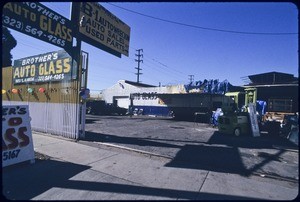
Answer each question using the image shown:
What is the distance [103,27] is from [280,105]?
17303mm

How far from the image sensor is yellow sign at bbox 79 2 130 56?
1195 centimetres

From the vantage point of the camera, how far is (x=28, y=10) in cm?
922

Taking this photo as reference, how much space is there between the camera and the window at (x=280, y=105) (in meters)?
19.7

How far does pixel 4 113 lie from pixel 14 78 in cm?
1127

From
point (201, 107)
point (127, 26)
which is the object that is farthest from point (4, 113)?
point (201, 107)

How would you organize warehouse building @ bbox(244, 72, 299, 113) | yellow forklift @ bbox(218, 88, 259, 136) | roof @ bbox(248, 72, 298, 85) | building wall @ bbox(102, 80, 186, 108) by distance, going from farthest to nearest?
1. building wall @ bbox(102, 80, 186, 108)
2. roof @ bbox(248, 72, 298, 85)
3. warehouse building @ bbox(244, 72, 299, 113)
4. yellow forklift @ bbox(218, 88, 259, 136)

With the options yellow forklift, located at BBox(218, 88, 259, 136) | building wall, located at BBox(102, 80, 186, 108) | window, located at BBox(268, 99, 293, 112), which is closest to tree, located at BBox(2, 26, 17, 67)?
building wall, located at BBox(102, 80, 186, 108)

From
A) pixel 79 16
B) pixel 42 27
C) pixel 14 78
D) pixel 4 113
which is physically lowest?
pixel 4 113

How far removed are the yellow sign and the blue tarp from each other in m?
9.87

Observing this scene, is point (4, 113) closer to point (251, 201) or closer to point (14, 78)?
point (251, 201)

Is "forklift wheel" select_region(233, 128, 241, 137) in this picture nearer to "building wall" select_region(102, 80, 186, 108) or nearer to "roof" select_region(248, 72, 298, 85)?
"roof" select_region(248, 72, 298, 85)

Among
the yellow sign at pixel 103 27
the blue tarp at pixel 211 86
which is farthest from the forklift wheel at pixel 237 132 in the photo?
the yellow sign at pixel 103 27

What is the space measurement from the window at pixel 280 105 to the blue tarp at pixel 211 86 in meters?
4.85

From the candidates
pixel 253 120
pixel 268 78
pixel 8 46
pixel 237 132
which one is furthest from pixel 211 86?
pixel 8 46
